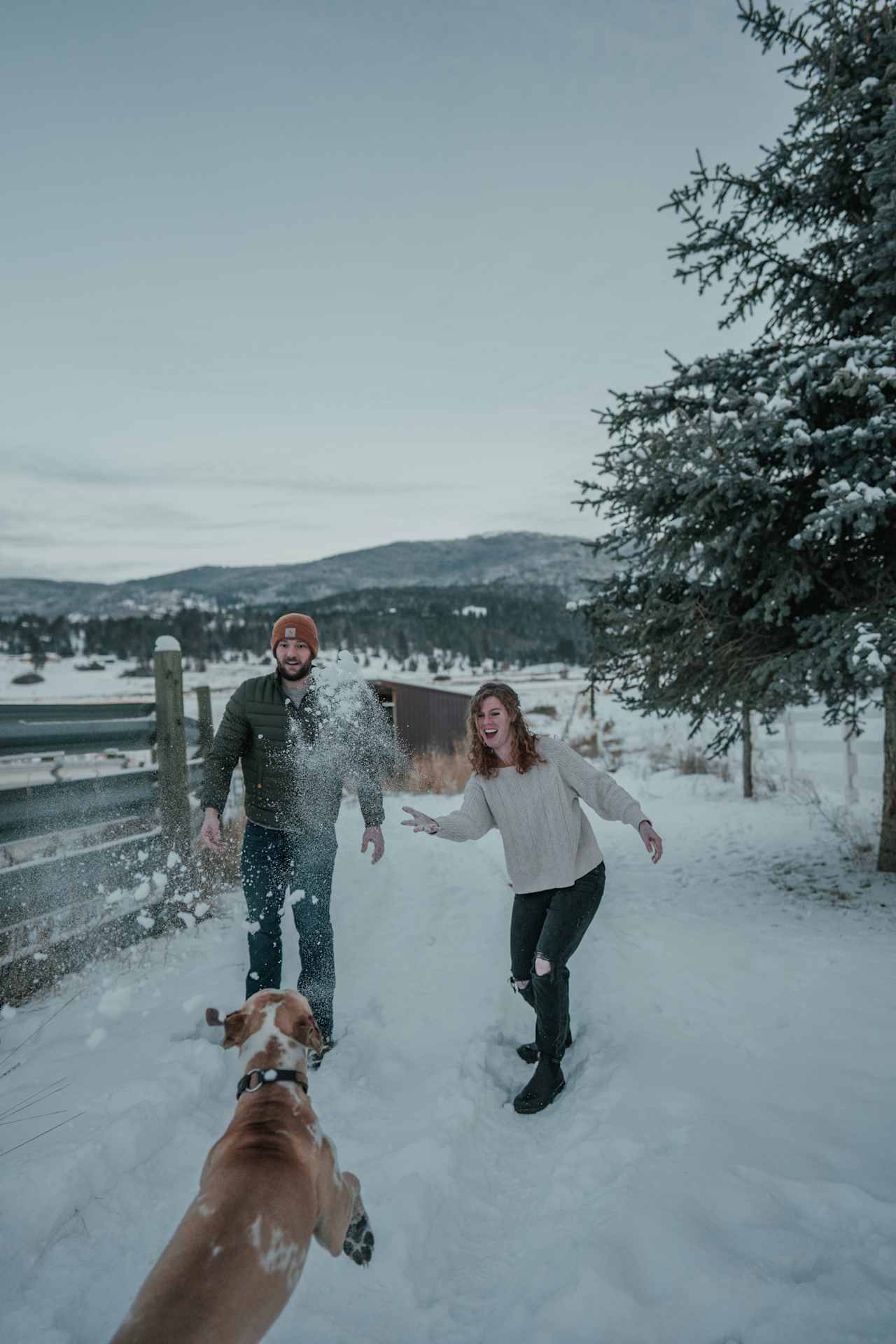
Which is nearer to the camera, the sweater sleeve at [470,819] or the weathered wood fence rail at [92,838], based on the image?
the sweater sleeve at [470,819]

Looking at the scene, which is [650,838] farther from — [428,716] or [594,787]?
[428,716]

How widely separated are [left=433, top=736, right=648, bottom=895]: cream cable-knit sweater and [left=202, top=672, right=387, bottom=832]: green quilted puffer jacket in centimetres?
58

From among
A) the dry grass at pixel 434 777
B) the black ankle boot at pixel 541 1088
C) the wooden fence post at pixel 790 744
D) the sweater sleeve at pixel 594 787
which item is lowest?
the dry grass at pixel 434 777

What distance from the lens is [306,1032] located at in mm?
2586

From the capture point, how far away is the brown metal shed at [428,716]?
1350cm

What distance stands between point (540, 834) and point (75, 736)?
3.32 meters

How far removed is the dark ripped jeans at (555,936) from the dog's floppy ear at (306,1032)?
1.11 m

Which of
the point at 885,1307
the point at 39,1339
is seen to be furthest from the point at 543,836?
the point at 39,1339

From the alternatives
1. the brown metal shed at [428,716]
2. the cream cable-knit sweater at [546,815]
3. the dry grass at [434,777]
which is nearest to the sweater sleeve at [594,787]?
the cream cable-knit sweater at [546,815]

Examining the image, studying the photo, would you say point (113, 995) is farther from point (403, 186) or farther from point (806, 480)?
point (403, 186)

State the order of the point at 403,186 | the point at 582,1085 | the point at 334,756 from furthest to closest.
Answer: the point at 403,186
the point at 334,756
the point at 582,1085

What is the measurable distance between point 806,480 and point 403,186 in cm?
1173

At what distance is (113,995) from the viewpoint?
3.85 meters

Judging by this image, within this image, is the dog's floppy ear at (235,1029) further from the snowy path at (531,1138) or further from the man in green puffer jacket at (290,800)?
the man in green puffer jacket at (290,800)
